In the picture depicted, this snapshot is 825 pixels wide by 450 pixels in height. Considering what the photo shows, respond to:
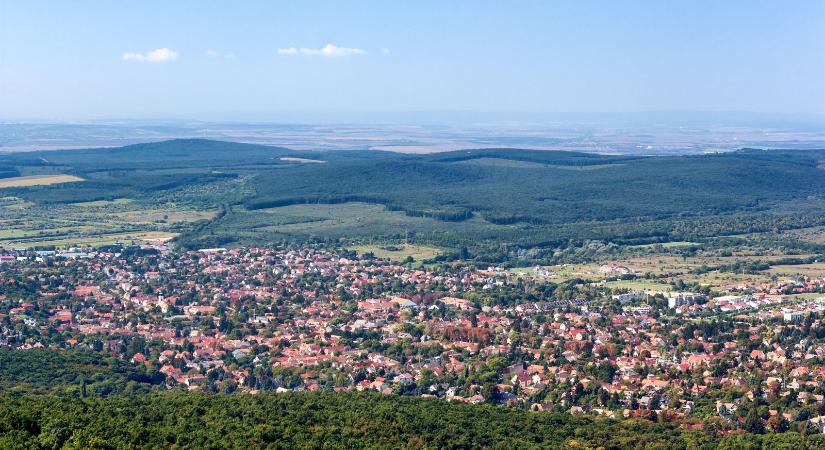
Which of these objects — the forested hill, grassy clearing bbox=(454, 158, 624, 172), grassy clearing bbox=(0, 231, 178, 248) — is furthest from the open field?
grassy clearing bbox=(454, 158, 624, 172)

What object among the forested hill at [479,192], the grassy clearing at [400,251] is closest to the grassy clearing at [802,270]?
the forested hill at [479,192]

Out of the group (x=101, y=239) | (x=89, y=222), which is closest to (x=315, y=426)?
(x=101, y=239)

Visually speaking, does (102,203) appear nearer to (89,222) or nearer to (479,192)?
(89,222)

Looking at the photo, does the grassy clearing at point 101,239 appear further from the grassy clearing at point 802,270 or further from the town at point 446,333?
the grassy clearing at point 802,270

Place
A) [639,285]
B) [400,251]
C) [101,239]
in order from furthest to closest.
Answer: [101,239]
[400,251]
[639,285]

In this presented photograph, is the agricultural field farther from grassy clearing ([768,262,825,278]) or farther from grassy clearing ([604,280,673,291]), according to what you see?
grassy clearing ([768,262,825,278])

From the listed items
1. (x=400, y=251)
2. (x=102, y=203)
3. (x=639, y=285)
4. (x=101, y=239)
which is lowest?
(x=102, y=203)
